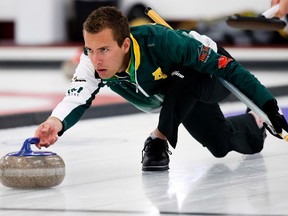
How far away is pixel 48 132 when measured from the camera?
3416 millimetres

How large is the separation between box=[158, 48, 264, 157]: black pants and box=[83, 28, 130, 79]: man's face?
280 millimetres

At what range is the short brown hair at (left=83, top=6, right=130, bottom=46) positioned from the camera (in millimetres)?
3375

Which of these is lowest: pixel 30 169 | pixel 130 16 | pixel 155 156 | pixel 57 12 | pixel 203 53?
pixel 57 12

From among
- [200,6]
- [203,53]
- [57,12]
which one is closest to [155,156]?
[203,53]

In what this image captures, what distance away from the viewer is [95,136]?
16.6 ft

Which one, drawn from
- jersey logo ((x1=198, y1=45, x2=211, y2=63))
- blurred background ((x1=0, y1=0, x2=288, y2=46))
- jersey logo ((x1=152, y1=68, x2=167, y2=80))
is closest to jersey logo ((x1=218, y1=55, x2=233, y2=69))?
jersey logo ((x1=198, y1=45, x2=211, y2=63))

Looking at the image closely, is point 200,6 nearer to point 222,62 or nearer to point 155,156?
point 155,156

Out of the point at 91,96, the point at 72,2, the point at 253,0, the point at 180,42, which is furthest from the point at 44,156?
the point at 72,2

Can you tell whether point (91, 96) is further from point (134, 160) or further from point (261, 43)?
point (261, 43)

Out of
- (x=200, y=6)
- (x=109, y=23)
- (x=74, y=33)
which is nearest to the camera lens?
(x=109, y=23)

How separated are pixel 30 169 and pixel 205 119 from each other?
930 millimetres

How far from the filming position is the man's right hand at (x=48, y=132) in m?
3.38

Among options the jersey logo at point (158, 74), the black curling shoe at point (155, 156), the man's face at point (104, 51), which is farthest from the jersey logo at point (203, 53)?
the black curling shoe at point (155, 156)

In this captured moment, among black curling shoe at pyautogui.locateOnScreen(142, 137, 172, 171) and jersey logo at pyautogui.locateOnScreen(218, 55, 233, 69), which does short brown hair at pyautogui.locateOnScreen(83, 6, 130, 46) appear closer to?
jersey logo at pyautogui.locateOnScreen(218, 55, 233, 69)
